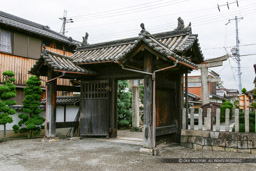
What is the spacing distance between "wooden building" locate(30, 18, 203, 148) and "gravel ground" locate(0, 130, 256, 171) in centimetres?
84

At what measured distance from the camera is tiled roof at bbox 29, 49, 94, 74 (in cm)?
882

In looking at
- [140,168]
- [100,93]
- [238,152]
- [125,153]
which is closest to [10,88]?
[100,93]

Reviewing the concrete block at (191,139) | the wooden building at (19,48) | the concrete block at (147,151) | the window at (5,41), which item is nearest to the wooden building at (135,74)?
the concrete block at (147,151)

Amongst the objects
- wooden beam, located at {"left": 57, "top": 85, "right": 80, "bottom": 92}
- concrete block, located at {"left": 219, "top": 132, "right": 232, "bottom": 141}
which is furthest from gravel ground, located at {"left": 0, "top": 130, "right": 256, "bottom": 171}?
wooden beam, located at {"left": 57, "top": 85, "right": 80, "bottom": 92}

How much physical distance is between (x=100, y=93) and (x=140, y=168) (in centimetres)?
544

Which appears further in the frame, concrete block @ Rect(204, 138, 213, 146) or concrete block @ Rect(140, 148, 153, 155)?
concrete block @ Rect(204, 138, 213, 146)

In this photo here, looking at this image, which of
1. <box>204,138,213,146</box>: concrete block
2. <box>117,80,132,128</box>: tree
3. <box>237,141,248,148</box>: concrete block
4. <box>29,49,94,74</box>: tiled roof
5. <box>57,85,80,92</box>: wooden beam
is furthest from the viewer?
<box>117,80,132,128</box>: tree

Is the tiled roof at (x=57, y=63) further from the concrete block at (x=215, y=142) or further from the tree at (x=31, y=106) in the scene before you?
the concrete block at (x=215, y=142)

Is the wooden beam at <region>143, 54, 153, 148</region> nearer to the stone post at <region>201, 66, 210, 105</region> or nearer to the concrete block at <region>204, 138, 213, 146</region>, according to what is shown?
the concrete block at <region>204, 138, 213, 146</region>

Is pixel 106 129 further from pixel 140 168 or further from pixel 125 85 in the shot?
pixel 125 85

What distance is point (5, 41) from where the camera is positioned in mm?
13469

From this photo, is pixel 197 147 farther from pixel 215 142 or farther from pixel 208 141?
pixel 215 142

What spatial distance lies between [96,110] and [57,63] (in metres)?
2.88

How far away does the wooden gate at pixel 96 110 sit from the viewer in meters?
10.3
